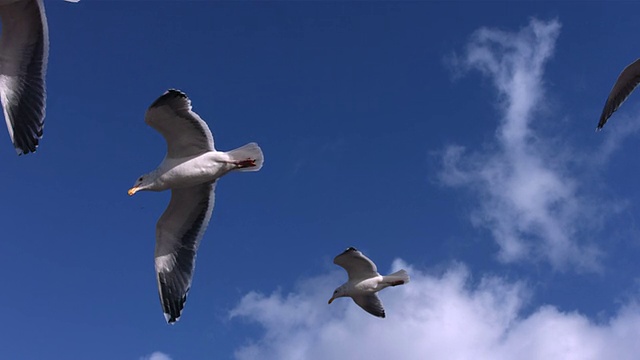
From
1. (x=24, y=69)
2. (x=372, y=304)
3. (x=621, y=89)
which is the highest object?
(x=621, y=89)

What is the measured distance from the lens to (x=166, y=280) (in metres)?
10.0

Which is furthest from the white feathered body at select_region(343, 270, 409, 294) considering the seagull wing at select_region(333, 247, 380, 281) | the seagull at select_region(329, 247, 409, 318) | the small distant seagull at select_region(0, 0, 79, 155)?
the small distant seagull at select_region(0, 0, 79, 155)

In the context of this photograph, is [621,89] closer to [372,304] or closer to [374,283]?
[374,283]

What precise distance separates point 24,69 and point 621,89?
420 inches

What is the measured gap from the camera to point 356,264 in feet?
46.5

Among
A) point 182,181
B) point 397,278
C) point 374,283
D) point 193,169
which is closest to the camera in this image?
point 193,169

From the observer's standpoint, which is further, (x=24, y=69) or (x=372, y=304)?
(x=372, y=304)

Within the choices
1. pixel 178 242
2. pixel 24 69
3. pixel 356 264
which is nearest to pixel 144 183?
pixel 178 242

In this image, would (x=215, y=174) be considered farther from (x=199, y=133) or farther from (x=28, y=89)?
(x=28, y=89)

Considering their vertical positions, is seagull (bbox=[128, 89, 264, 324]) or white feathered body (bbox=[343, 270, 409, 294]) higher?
white feathered body (bbox=[343, 270, 409, 294])

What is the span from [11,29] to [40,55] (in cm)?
43

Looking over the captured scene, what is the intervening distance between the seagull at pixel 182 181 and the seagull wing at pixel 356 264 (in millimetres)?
4318

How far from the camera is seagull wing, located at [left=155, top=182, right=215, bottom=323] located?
394 inches

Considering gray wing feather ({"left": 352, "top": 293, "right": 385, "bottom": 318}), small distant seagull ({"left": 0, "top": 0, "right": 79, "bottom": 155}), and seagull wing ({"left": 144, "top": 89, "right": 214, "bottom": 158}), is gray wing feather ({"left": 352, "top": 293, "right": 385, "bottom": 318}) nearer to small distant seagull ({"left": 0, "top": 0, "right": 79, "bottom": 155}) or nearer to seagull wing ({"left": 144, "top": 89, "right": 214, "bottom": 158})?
seagull wing ({"left": 144, "top": 89, "right": 214, "bottom": 158})
